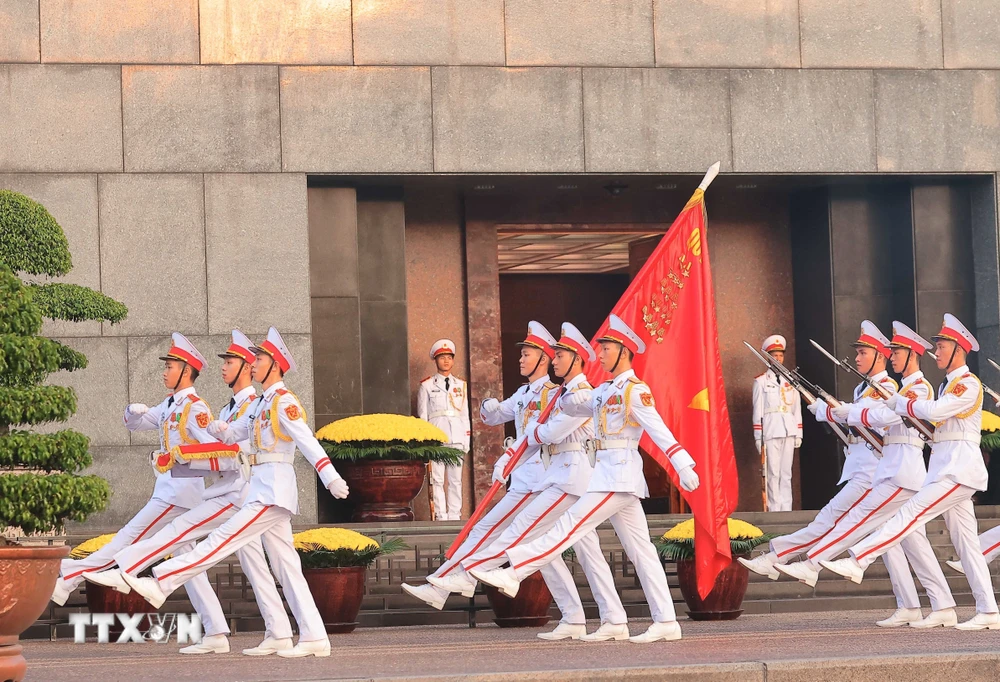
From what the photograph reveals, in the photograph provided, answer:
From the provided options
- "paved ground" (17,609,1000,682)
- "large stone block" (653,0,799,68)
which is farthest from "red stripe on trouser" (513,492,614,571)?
"large stone block" (653,0,799,68)

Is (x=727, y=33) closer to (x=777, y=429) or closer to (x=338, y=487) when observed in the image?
(x=777, y=429)

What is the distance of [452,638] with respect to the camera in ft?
37.4

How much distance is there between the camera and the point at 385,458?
16438 mm

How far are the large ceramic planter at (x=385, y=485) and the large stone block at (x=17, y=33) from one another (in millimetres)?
5614

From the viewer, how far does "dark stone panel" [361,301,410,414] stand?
18922mm

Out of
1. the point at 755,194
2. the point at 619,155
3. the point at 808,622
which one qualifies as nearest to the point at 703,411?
the point at 808,622

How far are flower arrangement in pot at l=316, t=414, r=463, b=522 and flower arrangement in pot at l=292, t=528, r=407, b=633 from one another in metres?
4.12

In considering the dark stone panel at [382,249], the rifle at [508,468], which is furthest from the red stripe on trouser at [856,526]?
the dark stone panel at [382,249]

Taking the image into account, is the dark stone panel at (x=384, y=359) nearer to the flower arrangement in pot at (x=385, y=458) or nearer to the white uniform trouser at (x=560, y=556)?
the flower arrangement in pot at (x=385, y=458)

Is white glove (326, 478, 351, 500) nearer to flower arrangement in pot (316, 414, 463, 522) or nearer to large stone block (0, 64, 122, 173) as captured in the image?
flower arrangement in pot (316, 414, 463, 522)

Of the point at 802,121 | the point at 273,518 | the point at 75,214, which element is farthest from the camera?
the point at 802,121

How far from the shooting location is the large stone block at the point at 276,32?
1783cm

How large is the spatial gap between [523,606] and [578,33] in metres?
8.03

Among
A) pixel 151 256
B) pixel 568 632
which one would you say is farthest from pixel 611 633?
pixel 151 256
